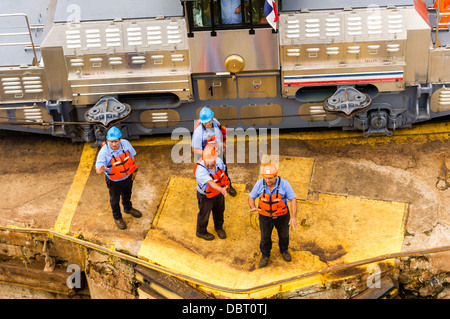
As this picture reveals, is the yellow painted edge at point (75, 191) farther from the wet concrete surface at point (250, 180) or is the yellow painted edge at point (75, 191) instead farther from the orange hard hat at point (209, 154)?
the orange hard hat at point (209, 154)

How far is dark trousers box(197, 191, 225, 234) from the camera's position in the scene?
8.89 m

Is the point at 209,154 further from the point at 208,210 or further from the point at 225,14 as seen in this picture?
the point at 225,14

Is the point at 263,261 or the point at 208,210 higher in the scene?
the point at 208,210

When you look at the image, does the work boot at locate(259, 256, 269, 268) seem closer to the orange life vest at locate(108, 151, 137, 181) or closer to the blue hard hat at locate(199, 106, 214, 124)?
the blue hard hat at locate(199, 106, 214, 124)

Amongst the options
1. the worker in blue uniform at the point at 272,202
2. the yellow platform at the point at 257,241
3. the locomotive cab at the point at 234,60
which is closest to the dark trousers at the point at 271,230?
the worker in blue uniform at the point at 272,202

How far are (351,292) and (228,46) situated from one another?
388 cm

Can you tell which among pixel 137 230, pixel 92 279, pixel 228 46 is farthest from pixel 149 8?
pixel 92 279

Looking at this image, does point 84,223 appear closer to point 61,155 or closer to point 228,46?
point 61,155

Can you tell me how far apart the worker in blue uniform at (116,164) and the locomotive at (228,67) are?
1101 millimetres

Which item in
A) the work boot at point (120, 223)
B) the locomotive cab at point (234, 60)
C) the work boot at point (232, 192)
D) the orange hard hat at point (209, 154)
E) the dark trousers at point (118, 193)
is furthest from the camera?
the work boot at point (232, 192)

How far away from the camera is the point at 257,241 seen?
930cm

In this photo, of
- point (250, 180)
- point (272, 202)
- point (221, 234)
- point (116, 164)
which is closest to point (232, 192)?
point (250, 180)

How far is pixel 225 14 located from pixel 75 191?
11.4 feet

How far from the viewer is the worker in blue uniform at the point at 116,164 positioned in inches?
344
